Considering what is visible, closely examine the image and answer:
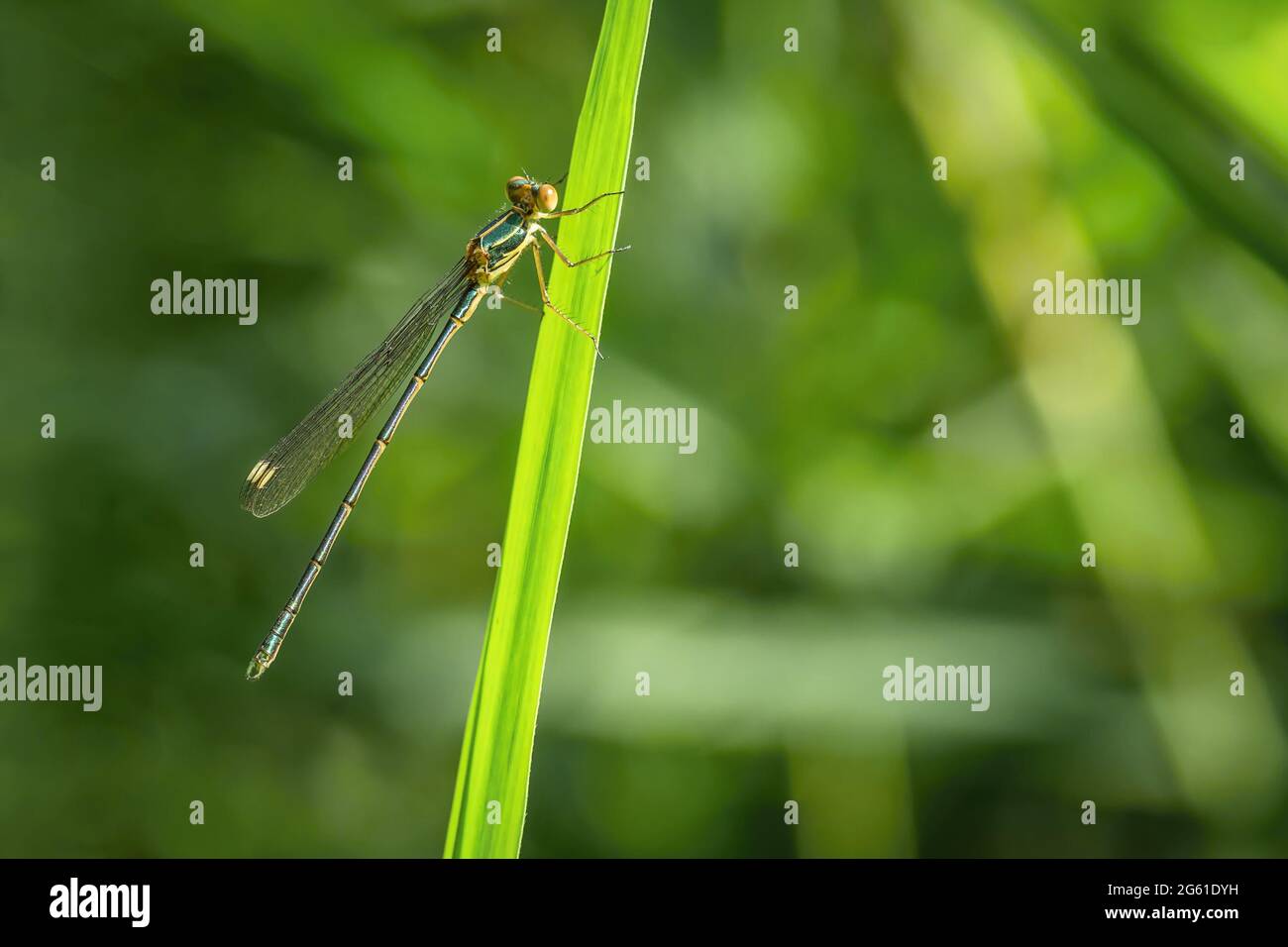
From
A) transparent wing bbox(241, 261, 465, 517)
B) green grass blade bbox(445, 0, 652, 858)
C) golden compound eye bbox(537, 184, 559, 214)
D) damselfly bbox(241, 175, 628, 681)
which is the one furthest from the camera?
transparent wing bbox(241, 261, 465, 517)

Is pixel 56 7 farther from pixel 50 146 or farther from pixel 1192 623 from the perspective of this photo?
pixel 1192 623

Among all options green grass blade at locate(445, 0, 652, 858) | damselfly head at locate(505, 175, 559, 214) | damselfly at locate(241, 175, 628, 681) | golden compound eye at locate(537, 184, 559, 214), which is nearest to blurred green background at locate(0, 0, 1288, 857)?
damselfly at locate(241, 175, 628, 681)

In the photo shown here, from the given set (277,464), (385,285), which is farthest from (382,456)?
(385,285)

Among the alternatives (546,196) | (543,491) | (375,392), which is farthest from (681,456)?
(543,491)

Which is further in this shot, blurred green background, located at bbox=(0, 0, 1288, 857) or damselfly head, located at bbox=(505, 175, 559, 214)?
blurred green background, located at bbox=(0, 0, 1288, 857)

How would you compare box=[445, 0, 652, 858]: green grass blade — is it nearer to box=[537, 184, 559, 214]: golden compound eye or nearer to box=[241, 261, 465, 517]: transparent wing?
box=[537, 184, 559, 214]: golden compound eye

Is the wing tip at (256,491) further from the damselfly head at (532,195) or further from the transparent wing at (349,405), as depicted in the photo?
the damselfly head at (532,195)
